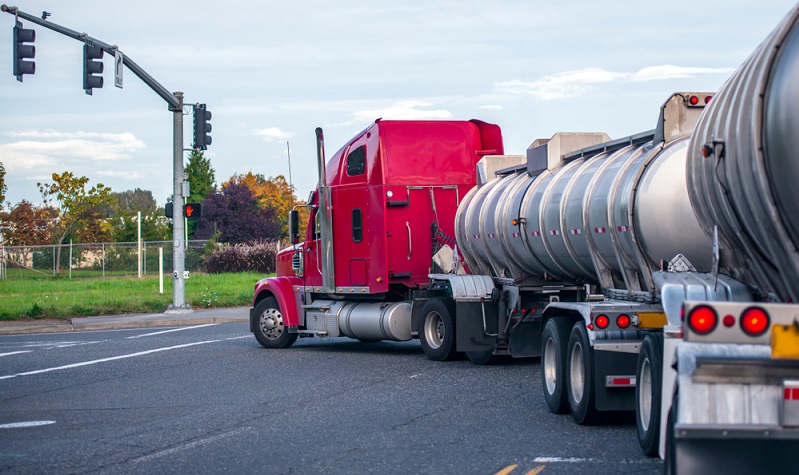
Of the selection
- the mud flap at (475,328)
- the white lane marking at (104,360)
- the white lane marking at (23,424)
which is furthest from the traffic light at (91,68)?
the white lane marking at (23,424)

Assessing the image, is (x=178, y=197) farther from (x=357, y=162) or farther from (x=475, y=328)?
(x=475, y=328)

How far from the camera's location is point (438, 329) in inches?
656

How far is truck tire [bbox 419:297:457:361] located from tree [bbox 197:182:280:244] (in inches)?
2187

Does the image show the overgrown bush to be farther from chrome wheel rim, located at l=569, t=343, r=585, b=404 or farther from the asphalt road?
chrome wheel rim, located at l=569, t=343, r=585, b=404

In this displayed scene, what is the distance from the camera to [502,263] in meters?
15.6

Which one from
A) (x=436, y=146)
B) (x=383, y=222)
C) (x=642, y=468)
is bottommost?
(x=642, y=468)

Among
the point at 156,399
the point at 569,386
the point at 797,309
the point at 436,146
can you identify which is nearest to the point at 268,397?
the point at 156,399

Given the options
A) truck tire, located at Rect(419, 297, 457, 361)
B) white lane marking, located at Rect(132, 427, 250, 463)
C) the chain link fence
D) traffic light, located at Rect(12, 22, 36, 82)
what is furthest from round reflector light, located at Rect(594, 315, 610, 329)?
the chain link fence

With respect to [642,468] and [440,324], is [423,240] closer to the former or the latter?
[440,324]

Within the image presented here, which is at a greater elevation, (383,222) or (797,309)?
(383,222)

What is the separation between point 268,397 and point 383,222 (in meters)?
5.43

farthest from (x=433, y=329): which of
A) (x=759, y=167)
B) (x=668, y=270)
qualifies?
(x=759, y=167)

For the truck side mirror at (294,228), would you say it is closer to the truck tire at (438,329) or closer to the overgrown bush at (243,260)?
the truck tire at (438,329)

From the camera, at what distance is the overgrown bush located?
174 feet
